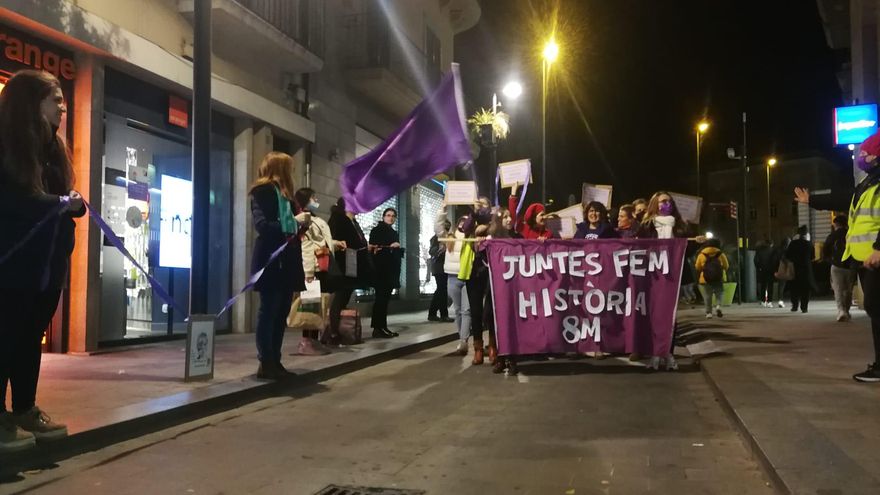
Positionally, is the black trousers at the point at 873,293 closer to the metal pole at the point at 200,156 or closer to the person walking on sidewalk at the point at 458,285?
the person walking on sidewalk at the point at 458,285

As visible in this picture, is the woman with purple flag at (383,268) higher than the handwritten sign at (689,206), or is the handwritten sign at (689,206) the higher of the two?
the handwritten sign at (689,206)

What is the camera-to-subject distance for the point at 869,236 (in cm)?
606

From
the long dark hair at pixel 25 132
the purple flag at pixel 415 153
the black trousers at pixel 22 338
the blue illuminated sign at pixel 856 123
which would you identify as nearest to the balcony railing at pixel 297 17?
the purple flag at pixel 415 153

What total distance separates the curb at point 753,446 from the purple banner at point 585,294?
47.4 inches

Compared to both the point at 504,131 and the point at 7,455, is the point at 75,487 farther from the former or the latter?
the point at 504,131

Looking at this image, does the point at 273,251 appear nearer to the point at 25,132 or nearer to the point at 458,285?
the point at 25,132

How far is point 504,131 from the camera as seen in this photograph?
64.3 feet

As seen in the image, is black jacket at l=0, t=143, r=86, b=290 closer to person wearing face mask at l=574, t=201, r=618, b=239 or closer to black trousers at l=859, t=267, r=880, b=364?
person wearing face mask at l=574, t=201, r=618, b=239

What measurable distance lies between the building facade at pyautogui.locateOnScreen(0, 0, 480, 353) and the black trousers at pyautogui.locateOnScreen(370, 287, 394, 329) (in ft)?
7.38

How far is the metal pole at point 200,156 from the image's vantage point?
22.3 ft

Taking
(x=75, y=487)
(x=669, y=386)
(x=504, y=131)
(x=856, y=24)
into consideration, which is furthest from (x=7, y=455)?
(x=856, y=24)

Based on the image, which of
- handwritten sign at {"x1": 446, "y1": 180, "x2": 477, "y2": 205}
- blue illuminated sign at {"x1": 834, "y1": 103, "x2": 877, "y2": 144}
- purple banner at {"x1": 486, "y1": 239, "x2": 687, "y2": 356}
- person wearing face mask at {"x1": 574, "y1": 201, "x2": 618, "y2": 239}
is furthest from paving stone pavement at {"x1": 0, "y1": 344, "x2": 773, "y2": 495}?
blue illuminated sign at {"x1": 834, "y1": 103, "x2": 877, "y2": 144}

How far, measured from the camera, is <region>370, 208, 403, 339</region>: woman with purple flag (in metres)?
11.5

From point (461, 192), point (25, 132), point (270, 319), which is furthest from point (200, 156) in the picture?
point (461, 192)
